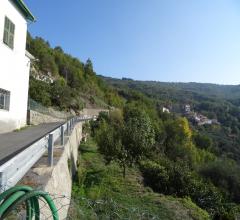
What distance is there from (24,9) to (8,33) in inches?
118

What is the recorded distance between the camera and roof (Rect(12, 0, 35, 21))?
19672 millimetres

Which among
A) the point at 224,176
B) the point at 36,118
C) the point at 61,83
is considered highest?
the point at 61,83

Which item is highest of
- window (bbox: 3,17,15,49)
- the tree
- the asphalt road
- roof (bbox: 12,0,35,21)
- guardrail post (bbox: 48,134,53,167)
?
roof (bbox: 12,0,35,21)

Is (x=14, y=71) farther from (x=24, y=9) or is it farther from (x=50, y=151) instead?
(x=50, y=151)

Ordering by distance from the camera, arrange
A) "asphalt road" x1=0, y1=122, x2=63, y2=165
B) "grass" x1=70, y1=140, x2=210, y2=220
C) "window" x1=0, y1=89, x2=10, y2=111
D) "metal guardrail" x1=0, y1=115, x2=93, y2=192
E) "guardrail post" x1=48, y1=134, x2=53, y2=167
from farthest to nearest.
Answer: "window" x1=0, y1=89, x2=10, y2=111 < "grass" x1=70, y1=140, x2=210, y2=220 < "asphalt road" x1=0, y1=122, x2=63, y2=165 < "guardrail post" x1=48, y1=134, x2=53, y2=167 < "metal guardrail" x1=0, y1=115, x2=93, y2=192

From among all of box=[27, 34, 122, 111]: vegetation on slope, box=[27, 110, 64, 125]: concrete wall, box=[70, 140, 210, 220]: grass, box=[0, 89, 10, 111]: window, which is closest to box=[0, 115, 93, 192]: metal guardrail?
box=[70, 140, 210, 220]: grass

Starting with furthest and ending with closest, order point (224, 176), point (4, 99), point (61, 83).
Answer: point (61, 83) → point (224, 176) → point (4, 99)

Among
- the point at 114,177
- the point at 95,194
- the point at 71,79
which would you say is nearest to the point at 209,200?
the point at 114,177

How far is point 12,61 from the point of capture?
19578 mm

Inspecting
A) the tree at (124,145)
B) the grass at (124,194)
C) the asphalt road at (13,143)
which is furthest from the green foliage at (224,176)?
the asphalt road at (13,143)

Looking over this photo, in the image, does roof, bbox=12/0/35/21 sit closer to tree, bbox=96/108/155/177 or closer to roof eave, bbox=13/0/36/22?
roof eave, bbox=13/0/36/22

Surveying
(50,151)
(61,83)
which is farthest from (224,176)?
(50,151)

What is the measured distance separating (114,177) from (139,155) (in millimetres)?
4170

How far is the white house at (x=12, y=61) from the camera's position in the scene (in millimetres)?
18000
